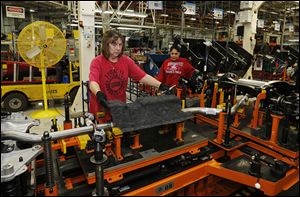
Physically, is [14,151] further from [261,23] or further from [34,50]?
[261,23]

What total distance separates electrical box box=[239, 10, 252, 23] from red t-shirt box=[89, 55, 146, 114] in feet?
12.7

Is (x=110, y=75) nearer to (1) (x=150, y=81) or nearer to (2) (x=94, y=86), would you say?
(2) (x=94, y=86)

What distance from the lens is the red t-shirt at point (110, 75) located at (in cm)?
223

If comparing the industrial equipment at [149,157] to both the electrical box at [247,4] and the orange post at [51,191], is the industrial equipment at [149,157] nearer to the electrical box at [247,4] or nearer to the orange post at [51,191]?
the orange post at [51,191]

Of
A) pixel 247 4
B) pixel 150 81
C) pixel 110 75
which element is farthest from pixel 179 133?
pixel 247 4

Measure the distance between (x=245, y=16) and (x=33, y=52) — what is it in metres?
4.69

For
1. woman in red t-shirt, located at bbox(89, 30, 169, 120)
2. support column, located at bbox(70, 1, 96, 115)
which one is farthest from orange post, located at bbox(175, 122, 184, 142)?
support column, located at bbox(70, 1, 96, 115)

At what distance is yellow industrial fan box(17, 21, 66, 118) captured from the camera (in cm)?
436

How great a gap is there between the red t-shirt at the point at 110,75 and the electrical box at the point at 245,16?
3.86 meters

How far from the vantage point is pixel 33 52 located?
4516mm

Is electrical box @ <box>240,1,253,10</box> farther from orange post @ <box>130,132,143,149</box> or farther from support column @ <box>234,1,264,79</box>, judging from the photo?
orange post @ <box>130,132,143,149</box>

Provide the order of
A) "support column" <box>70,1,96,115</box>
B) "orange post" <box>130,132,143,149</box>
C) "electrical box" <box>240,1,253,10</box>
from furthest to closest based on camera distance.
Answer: "electrical box" <box>240,1,253,10</box> → "support column" <box>70,1,96,115</box> → "orange post" <box>130,132,143,149</box>

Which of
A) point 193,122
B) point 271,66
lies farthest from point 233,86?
point 271,66

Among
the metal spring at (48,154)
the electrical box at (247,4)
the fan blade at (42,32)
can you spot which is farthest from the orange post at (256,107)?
the fan blade at (42,32)
